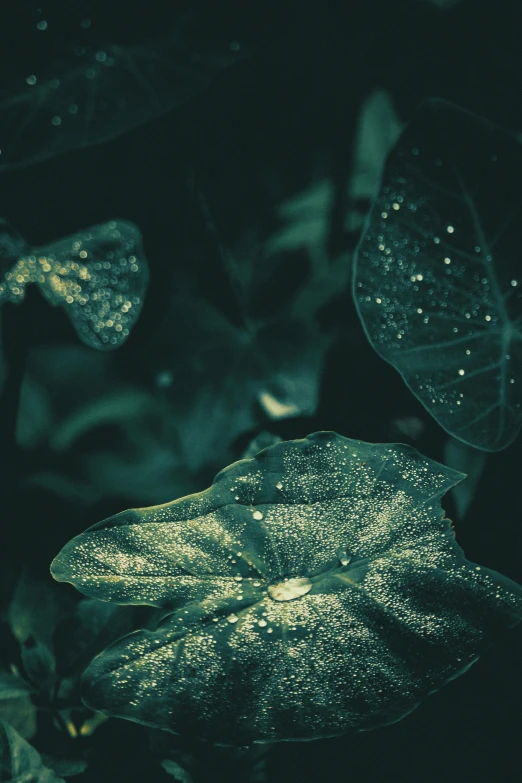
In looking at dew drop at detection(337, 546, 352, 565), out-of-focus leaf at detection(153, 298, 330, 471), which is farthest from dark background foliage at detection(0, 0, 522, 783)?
dew drop at detection(337, 546, 352, 565)

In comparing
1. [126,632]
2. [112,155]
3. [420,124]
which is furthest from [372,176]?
[126,632]

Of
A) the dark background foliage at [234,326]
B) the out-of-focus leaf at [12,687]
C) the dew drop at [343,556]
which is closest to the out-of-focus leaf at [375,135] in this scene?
the dark background foliage at [234,326]

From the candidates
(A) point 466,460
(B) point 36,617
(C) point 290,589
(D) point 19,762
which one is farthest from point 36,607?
(A) point 466,460

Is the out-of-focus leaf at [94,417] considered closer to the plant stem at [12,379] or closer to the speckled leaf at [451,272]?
the plant stem at [12,379]

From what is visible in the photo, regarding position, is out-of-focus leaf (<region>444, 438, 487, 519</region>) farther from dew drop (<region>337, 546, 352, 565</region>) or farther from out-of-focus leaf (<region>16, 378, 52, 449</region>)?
out-of-focus leaf (<region>16, 378, 52, 449</region>)

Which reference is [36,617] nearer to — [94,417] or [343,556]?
[94,417]
